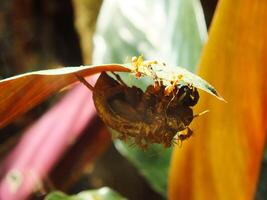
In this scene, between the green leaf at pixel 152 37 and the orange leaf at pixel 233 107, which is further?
the green leaf at pixel 152 37

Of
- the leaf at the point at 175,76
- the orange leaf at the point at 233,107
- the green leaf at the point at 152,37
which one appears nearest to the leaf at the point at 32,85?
the leaf at the point at 175,76

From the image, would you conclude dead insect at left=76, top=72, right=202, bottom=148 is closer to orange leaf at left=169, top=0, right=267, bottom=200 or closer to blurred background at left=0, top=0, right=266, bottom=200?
orange leaf at left=169, top=0, right=267, bottom=200

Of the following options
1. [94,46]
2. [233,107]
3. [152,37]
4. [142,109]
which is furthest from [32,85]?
[94,46]

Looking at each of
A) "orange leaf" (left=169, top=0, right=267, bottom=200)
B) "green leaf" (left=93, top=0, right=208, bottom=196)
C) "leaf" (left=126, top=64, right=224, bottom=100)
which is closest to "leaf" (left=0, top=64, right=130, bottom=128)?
"leaf" (left=126, top=64, right=224, bottom=100)

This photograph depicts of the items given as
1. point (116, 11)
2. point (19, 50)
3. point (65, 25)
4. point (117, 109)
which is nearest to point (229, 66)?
point (117, 109)

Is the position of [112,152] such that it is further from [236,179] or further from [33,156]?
[236,179]

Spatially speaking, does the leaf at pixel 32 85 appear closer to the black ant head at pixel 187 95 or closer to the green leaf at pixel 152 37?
the black ant head at pixel 187 95
